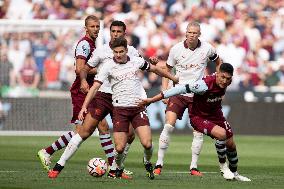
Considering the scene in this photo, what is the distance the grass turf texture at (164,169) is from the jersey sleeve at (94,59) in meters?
1.66

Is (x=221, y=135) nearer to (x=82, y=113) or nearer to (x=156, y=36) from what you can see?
(x=82, y=113)

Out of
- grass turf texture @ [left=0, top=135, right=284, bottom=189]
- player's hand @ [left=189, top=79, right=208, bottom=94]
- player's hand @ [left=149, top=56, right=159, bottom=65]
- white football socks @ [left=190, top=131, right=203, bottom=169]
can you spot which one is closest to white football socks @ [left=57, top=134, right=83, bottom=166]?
grass turf texture @ [left=0, top=135, right=284, bottom=189]

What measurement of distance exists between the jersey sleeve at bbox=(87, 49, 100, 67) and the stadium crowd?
10649 mm

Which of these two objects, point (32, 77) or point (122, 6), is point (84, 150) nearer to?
point (32, 77)

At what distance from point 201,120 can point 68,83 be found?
38.0 ft

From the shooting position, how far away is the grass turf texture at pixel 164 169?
1400 cm

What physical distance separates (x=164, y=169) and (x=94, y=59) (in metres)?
2.98

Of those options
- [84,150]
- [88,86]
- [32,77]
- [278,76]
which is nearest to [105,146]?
[88,86]

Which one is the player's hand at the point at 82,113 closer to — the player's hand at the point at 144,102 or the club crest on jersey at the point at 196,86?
the player's hand at the point at 144,102

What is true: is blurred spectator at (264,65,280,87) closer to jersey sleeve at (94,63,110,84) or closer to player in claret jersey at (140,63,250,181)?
player in claret jersey at (140,63,250,181)

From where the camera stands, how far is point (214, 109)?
15094mm

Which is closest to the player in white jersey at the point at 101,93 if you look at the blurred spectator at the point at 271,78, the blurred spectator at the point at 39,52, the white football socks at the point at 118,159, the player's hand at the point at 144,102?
the white football socks at the point at 118,159

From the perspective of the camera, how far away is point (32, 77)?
26.1 m

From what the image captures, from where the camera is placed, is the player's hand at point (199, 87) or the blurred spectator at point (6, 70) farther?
the blurred spectator at point (6, 70)
